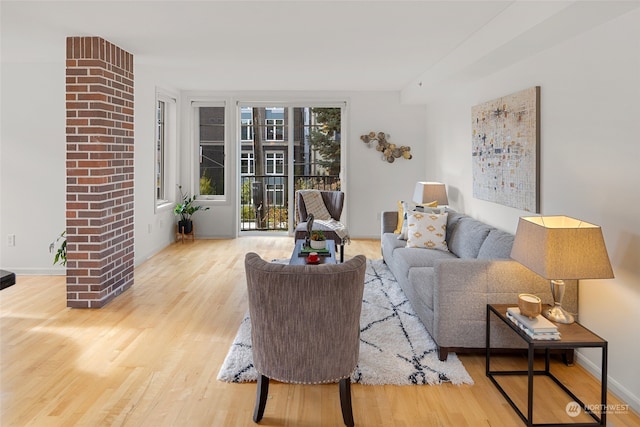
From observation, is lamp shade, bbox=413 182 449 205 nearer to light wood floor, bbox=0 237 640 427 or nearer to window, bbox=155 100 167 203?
light wood floor, bbox=0 237 640 427

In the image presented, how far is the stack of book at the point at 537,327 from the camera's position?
237cm

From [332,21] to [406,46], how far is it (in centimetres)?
110

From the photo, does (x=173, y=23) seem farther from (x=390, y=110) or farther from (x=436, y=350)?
(x=390, y=110)

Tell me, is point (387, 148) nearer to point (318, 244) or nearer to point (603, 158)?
point (318, 244)

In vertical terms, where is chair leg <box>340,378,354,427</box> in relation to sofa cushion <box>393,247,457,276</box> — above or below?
below

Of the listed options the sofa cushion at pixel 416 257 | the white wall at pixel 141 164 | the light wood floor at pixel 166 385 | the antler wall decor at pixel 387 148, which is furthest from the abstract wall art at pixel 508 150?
the white wall at pixel 141 164

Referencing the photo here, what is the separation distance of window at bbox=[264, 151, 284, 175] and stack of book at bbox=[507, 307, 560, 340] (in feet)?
18.8

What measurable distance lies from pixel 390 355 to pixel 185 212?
5.07 meters

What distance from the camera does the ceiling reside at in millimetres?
3207

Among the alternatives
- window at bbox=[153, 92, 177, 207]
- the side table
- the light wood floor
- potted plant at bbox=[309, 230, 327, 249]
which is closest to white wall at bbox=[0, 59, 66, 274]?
the light wood floor

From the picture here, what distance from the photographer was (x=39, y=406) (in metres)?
2.48

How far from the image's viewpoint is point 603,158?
2781 millimetres

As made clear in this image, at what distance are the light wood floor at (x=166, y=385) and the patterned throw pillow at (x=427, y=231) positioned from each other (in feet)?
5.52

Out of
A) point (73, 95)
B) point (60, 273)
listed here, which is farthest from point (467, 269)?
point (60, 273)
